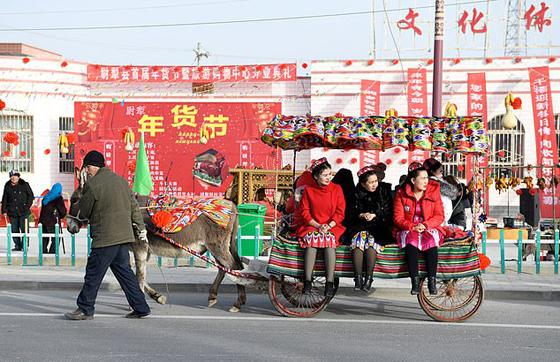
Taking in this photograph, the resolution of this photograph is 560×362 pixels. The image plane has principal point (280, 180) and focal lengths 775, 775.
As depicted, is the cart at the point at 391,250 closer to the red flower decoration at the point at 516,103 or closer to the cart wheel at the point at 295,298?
the cart wheel at the point at 295,298

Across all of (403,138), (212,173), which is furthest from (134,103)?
(403,138)

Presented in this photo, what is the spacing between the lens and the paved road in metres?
7.03

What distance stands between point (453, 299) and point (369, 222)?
4.35 ft

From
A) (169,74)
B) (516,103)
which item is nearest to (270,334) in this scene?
(516,103)

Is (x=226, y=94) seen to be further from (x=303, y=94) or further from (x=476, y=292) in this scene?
(x=476, y=292)

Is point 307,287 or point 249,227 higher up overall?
point 249,227

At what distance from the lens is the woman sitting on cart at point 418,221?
8.71m

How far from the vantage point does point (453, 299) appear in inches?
357

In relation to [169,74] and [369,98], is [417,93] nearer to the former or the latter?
[369,98]

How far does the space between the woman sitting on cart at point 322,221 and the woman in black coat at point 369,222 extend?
0.24 m

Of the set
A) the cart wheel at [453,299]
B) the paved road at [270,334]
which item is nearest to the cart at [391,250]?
the cart wheel at [453,299]

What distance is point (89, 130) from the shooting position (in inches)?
1117

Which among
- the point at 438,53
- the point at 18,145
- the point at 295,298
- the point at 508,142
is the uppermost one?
the point at 438,53

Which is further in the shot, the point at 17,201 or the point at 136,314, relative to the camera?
the point at 17,201
